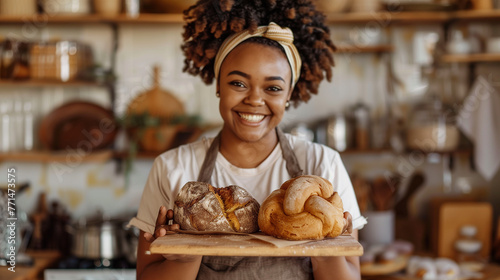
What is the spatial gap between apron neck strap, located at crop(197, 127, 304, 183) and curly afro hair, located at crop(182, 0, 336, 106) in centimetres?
19

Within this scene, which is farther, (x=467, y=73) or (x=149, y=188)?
(x=467, y=73)

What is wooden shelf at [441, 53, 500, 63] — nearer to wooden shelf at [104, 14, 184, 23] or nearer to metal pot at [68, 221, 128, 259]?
wooden shelf at [104, 14, 184, 23]

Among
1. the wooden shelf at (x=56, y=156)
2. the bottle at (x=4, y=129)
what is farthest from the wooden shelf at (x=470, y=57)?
the bottle at (x=4, y=129)

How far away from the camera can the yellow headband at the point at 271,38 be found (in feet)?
4.63

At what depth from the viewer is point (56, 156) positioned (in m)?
3.05

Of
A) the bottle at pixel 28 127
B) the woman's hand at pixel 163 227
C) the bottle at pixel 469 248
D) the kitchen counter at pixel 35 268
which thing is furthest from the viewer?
the bottle at pixel 28 127

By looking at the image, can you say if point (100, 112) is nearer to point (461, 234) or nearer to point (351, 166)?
point (351, 166)

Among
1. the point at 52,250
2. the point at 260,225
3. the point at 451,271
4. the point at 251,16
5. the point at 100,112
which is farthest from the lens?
the point at 100,112

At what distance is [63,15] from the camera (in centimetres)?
309

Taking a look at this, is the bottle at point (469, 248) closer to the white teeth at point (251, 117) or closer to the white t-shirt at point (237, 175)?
the white t-shirt at point (237, 175)

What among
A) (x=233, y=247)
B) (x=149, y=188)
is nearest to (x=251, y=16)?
(x=149, y=188)

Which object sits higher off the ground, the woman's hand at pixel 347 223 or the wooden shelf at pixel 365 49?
the wooden shelf at pixel 365 49

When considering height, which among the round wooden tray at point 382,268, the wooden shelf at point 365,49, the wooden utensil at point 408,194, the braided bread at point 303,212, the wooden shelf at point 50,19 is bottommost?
the round wooden tray at point 382,268

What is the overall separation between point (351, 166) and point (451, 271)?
0.94 meters
